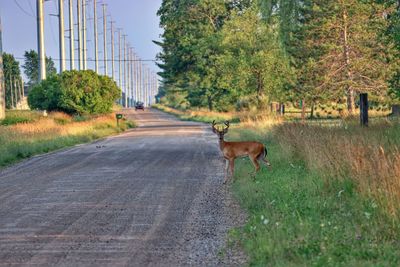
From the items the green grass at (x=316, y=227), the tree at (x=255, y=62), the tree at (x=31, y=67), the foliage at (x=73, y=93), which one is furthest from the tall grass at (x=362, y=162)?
the tree at (x=31, y=67)

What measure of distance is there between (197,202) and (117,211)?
1721 millimetres

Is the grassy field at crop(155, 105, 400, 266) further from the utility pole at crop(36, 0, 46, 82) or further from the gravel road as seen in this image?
the utility pole at crop(36, 0, 46, 82)

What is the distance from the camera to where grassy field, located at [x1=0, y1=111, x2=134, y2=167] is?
75.8 ft

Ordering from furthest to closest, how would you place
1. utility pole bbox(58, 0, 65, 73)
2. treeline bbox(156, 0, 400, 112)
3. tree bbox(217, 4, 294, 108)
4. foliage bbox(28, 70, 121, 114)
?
utility pole bbox(58, 0, 65, 73)
foliage bbox(28, 70, 121, 114)
tree bbox(217, 4, 294, 108)
treeline bbox(156, 0, 400, 112)

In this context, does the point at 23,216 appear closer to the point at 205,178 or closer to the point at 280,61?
the point at 205,178

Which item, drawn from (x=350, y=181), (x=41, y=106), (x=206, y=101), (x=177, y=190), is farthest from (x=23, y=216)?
(x=206, y=101)

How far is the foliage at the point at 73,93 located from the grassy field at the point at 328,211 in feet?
111

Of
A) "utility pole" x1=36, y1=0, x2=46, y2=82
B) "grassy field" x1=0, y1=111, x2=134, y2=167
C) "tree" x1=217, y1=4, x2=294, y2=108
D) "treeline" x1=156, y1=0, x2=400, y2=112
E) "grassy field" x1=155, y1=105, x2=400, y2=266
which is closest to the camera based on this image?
"grassy field" x1=155, y1=105, x2=400, y2=266

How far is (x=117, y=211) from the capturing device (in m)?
10.4

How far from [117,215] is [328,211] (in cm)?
357

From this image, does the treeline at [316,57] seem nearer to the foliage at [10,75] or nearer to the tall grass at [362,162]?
the tall grass at [362,162]

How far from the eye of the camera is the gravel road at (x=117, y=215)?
287 inches

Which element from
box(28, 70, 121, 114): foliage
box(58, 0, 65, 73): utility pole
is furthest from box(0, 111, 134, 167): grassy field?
box(58, 0, 65, 73): utility pole

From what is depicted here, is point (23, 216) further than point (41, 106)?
No
